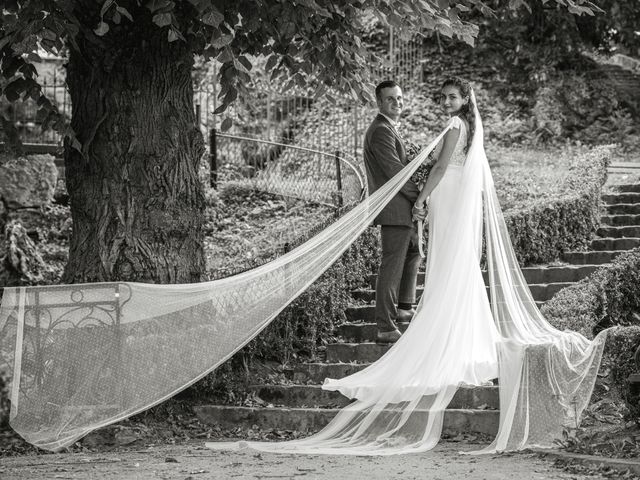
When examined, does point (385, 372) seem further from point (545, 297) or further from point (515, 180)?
point (515, 180)

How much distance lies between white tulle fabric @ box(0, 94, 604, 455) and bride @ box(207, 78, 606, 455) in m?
0.01

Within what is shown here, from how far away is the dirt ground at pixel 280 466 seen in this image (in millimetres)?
6402

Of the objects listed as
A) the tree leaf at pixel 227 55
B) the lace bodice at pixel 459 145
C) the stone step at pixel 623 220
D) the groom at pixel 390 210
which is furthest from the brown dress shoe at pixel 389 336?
the stone step at pixel 623 220

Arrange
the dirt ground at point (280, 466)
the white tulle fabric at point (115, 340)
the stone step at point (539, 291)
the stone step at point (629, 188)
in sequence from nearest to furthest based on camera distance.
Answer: the dirt ground at point (280, 466), the white tulle fabric at point (115, 340), the stone step at point (539, 291), the stone step at point (629, 188)

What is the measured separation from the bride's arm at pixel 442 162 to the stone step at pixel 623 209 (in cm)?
658

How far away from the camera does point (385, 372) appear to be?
317 inches

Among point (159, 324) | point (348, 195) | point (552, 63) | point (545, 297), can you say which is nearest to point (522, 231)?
point (545, 297)

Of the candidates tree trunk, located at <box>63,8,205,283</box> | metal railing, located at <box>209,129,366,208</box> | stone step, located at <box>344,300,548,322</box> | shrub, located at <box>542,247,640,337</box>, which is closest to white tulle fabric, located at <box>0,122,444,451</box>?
tree trunk, located at <box>63,8,205,283</box>

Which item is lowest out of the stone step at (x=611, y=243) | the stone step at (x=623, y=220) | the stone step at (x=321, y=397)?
the stone step at (x=321, y=397)

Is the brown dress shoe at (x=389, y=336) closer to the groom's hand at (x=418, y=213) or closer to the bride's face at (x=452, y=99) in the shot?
the groom's hand at (x=418, y=213)

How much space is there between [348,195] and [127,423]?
6269mm

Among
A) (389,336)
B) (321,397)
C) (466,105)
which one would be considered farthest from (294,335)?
(466,105)

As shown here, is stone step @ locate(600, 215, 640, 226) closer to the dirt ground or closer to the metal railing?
the metal railing

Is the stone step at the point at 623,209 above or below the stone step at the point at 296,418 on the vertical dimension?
above
